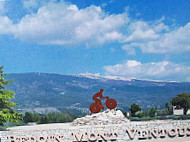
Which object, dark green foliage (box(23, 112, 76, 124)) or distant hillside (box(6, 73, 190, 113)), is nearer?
dark green foliage (box(23, 112, 76, 124))

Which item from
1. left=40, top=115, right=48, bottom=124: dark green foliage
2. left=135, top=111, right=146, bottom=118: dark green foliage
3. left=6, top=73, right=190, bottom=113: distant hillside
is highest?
left=6, top=73, right=190, bottom=113: distant hillside

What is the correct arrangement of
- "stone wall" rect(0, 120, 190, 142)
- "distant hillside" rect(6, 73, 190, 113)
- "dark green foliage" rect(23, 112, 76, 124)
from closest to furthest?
"stone wall" rect(0, 120, 190, 142) → "dark green foliage" rect(23, 112, 76, 124) → "distant hillside" rect(6, 73, 190, 113)

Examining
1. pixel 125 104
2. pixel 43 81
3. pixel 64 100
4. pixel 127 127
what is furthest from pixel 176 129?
pixel 43 81

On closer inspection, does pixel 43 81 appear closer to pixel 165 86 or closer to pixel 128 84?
pixel 128 84

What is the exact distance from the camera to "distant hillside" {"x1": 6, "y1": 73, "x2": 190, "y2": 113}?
56.0 metres

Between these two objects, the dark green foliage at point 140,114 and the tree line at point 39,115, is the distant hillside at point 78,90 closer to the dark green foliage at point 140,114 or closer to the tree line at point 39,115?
the tree line at point 39,115

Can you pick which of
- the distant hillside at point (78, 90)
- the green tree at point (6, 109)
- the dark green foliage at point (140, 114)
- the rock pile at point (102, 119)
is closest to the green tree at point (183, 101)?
the dark green foliage at point (140, 114)

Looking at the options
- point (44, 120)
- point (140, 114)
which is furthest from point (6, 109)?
point (140, 114)

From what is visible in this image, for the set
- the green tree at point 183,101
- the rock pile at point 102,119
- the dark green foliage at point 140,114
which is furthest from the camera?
the green tree at point 183,101

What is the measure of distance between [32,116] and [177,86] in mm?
47152

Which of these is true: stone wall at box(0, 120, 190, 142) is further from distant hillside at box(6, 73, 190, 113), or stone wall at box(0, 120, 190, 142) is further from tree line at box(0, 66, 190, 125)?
distant hillside at box(6, 73, 190, 113)

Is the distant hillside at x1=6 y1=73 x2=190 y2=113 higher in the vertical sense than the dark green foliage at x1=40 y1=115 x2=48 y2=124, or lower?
higher

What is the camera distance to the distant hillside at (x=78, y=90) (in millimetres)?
55950

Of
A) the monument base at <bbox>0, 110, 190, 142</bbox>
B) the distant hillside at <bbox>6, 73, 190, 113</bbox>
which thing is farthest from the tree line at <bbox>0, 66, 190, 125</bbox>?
the distant hillside at <bbox>6, 73, 190, 113</bbox>
